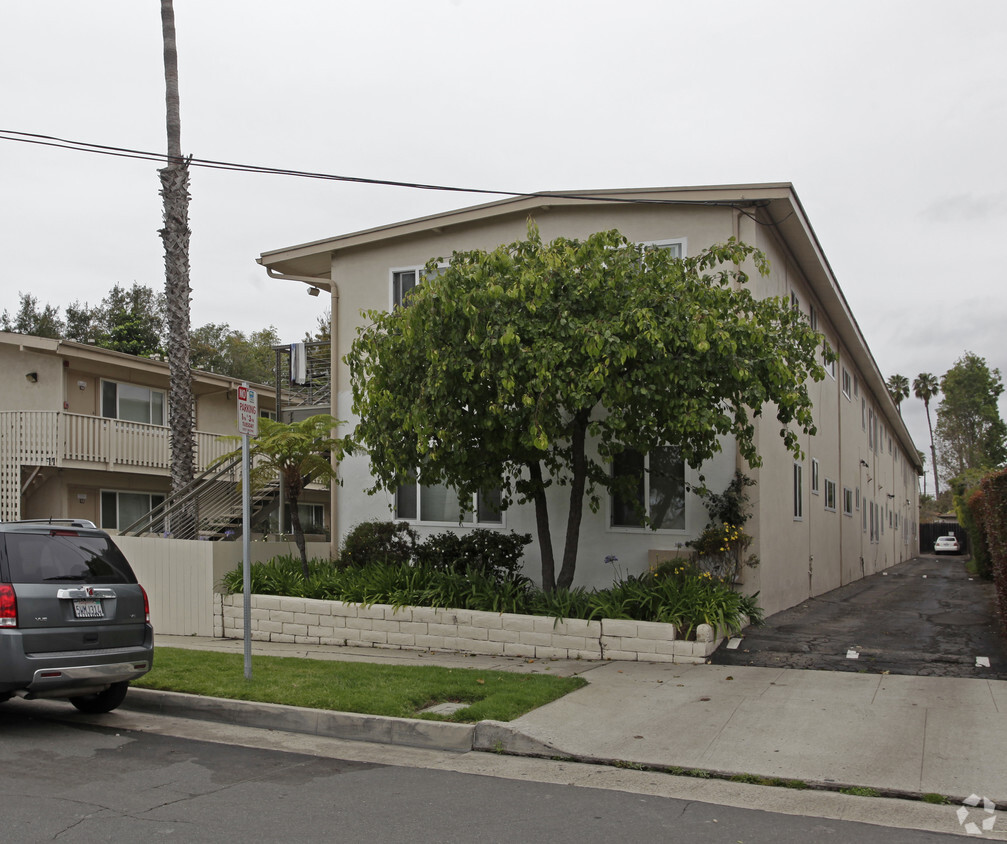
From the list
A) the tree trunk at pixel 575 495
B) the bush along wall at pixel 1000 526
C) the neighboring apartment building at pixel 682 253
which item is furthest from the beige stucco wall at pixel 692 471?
the bush along wall at pixel 1000 526

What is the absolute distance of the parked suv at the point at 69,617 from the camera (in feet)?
25.4

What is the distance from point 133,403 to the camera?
957 inches

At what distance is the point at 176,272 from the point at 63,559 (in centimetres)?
904

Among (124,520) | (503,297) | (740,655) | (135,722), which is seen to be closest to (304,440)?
(503,297)

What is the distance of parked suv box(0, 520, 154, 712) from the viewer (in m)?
7.73

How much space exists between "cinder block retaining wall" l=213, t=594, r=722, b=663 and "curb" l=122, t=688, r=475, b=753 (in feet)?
9.61

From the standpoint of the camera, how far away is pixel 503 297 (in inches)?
437

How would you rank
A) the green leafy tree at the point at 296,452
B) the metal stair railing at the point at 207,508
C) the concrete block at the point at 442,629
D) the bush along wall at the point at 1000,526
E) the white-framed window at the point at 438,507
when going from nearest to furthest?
1. the bush along wall at the point at 1000,526
2. the concrete block at the point at 442,629
3. the green leafy tree at the point at 296,452
4. the white-framed window at the point at 438,507
5. the metal stair railing at the point at 207,508

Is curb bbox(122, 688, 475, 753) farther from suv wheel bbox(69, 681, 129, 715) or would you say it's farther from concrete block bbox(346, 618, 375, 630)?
concrete block bbox(346, 618, 375, 630)

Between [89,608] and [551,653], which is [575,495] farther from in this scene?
[89,608]

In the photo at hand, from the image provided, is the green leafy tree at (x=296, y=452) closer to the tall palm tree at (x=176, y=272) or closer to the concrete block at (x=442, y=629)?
the tall palm tree at (x=176, y=272)

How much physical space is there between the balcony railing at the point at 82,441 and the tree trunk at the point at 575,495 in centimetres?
1028

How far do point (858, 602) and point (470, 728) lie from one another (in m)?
11.5

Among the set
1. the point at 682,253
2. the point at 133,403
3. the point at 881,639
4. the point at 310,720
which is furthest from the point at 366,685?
the point at 133,403
